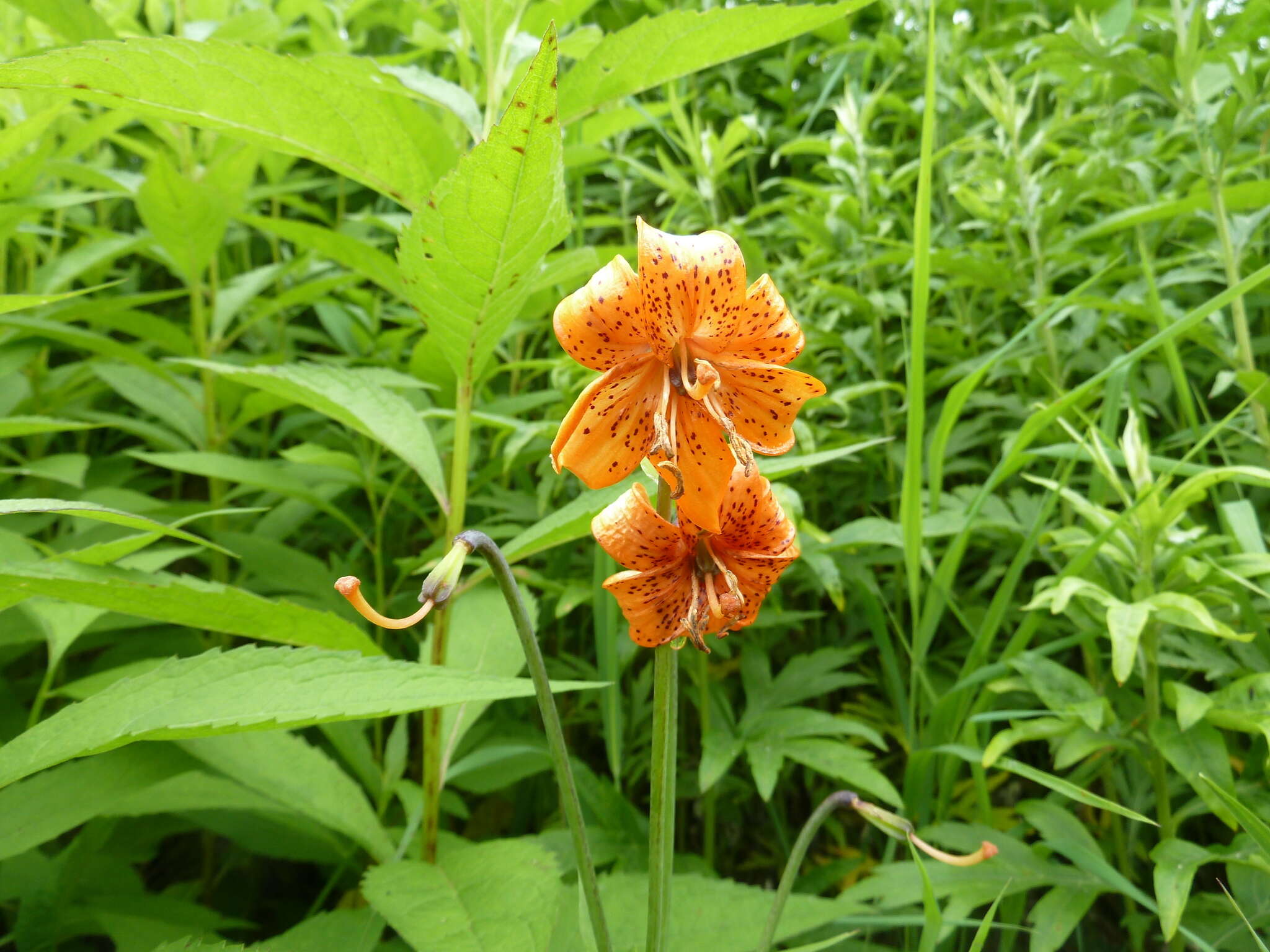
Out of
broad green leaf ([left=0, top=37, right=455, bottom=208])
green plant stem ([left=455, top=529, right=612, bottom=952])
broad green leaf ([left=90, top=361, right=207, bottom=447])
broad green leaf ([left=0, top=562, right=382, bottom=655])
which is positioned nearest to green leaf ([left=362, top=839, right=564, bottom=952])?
green plant stem ([left=455, top=529, right=612, bottom=952])

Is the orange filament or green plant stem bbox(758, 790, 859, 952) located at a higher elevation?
the orange filament

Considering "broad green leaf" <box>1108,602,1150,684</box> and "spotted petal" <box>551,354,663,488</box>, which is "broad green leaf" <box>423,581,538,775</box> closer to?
"spotted petal" <box>551,354,663,488</box>

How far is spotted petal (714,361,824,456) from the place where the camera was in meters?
0.64

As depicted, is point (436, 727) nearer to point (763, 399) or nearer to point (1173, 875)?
point (763, 399)

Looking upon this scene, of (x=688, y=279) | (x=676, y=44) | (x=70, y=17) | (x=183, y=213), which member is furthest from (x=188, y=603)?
(x=70, y=17)

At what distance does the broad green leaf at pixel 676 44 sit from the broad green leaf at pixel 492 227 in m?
0.30

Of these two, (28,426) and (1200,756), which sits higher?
(28,426)

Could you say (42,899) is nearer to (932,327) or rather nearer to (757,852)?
(757,852)

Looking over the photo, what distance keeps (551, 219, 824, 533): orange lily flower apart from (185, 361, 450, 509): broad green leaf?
36 centimetres

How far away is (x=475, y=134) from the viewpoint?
96cm

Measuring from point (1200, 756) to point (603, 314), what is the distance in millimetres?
882

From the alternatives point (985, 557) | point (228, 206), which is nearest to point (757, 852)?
point (985, 557)

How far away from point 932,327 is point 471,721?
1.17 meters

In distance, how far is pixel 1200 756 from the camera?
94 centimetres
